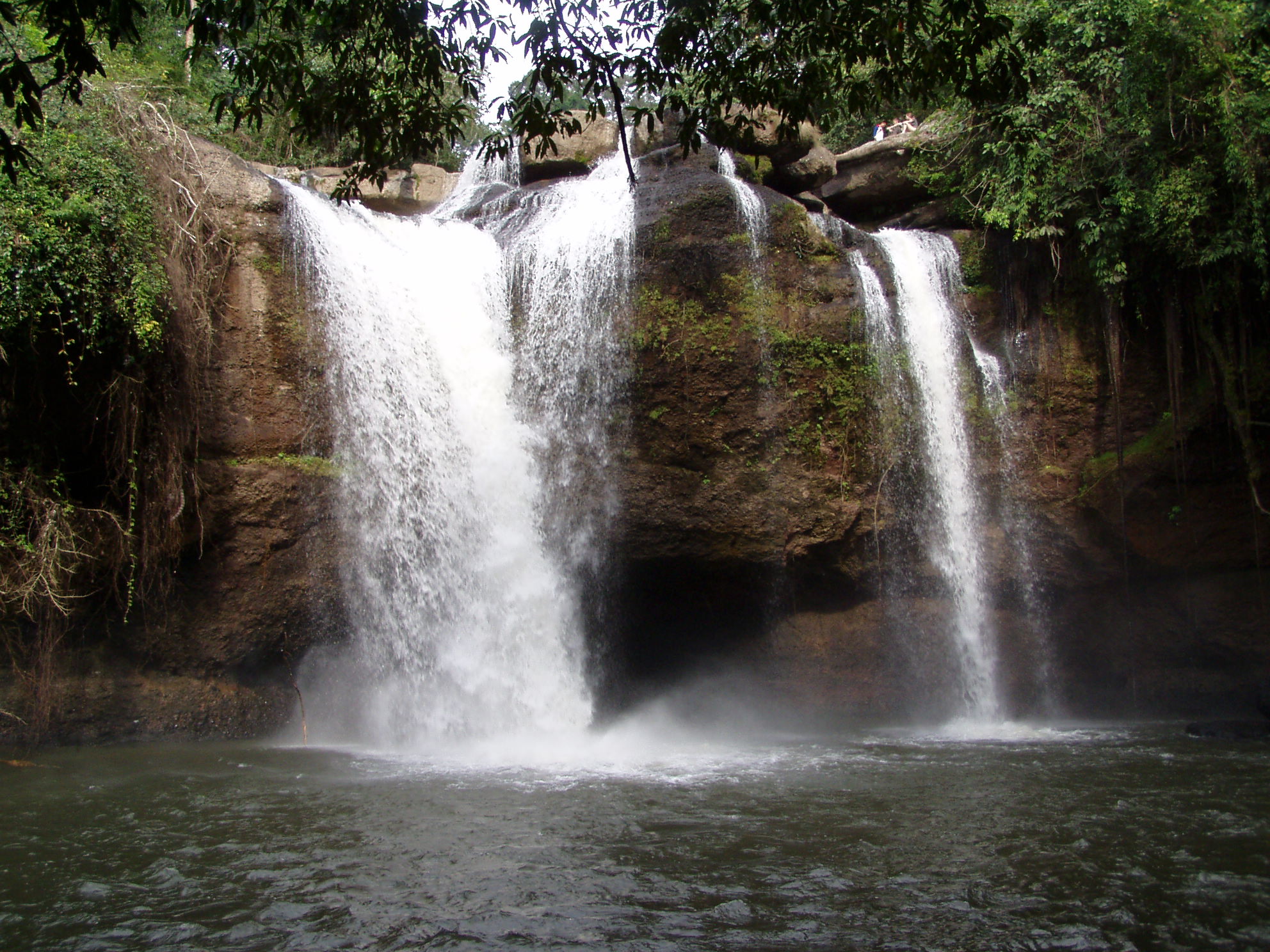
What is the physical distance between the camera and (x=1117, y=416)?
452 inches

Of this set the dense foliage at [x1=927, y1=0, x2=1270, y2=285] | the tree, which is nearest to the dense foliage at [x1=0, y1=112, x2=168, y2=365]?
the tree

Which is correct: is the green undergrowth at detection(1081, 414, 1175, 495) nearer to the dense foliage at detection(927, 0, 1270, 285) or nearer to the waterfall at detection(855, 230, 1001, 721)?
the waterfall at detection(855, 230, 1001, 721)

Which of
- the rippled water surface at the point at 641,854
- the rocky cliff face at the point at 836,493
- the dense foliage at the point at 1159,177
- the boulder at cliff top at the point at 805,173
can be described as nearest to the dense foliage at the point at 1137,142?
the dense foliage at the point at 1159,177

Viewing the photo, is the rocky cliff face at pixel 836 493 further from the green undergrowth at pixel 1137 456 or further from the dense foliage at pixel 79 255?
the dense foliage at pixel 79 255

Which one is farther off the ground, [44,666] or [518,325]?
[518,325]

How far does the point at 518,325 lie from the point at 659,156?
11.7ft

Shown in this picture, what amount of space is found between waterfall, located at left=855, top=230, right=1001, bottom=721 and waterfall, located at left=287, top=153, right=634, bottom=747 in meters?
3.45

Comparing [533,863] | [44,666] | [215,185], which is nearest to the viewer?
[533,863]

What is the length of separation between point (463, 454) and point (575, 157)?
22.7 ft

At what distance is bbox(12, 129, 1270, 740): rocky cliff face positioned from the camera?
36.2 feet

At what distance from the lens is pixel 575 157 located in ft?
50.5

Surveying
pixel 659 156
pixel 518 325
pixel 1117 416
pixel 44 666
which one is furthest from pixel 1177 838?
pixel 659 156

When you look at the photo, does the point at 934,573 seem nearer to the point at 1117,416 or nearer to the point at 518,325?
the point at 1117,416

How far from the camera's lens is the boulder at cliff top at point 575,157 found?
15375 mm
